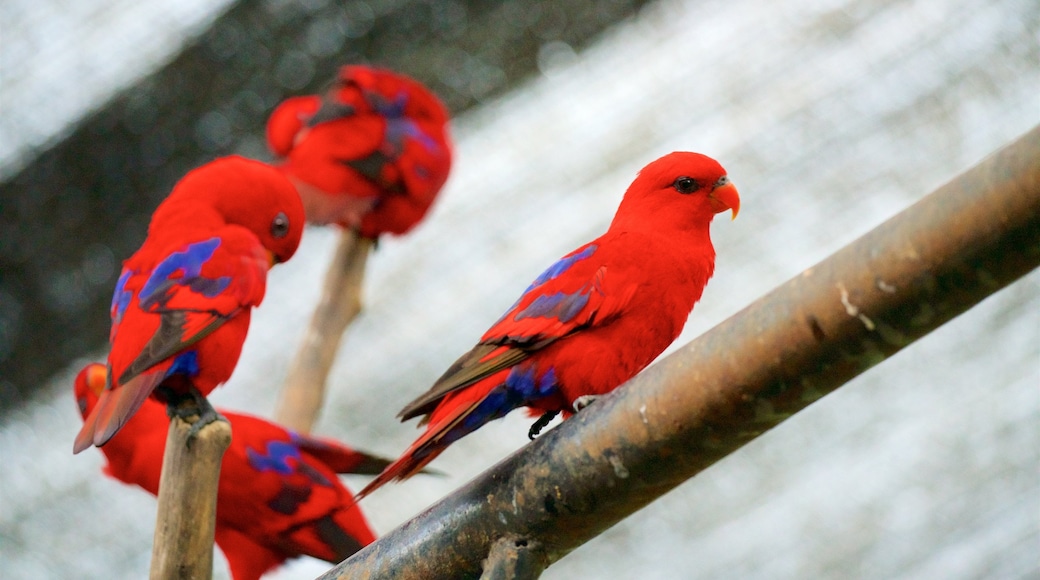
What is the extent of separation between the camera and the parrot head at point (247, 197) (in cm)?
156

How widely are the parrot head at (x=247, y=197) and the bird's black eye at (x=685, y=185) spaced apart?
585 mm

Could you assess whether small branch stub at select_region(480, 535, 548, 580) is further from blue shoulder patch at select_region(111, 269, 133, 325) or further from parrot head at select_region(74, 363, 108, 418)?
parrot head at select_region(74, 363, 108, 418)

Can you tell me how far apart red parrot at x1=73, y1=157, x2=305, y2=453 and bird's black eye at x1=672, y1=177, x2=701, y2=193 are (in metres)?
0.58

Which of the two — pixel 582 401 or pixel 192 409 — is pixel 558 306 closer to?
pixel 582 401

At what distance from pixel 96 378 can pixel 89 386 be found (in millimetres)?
20

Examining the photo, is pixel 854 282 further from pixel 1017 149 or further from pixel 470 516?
pixel 470 516

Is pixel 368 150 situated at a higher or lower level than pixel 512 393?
higher

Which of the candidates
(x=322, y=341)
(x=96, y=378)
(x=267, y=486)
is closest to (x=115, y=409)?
(x=96, y=378)

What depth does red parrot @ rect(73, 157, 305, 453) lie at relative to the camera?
1.38 metres

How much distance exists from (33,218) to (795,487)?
216 cm

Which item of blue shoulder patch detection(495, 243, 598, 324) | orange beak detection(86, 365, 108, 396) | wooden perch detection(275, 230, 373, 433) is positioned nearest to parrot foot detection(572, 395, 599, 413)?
blue shoulder patch detection(495, 243, 598, 324)

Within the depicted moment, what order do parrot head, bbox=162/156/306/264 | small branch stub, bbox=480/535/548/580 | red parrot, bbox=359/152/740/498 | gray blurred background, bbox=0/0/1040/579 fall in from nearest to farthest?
small branch stub, bbox=480/535/548/580 < red parrot, bbox=359/152/740/498 < parrot head, bbox=162/156/306/264 < gray blurred background, bbox=0/0/1040/579

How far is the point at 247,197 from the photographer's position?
156cm

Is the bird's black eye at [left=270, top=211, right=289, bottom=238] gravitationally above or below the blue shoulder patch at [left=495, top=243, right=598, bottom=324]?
above
